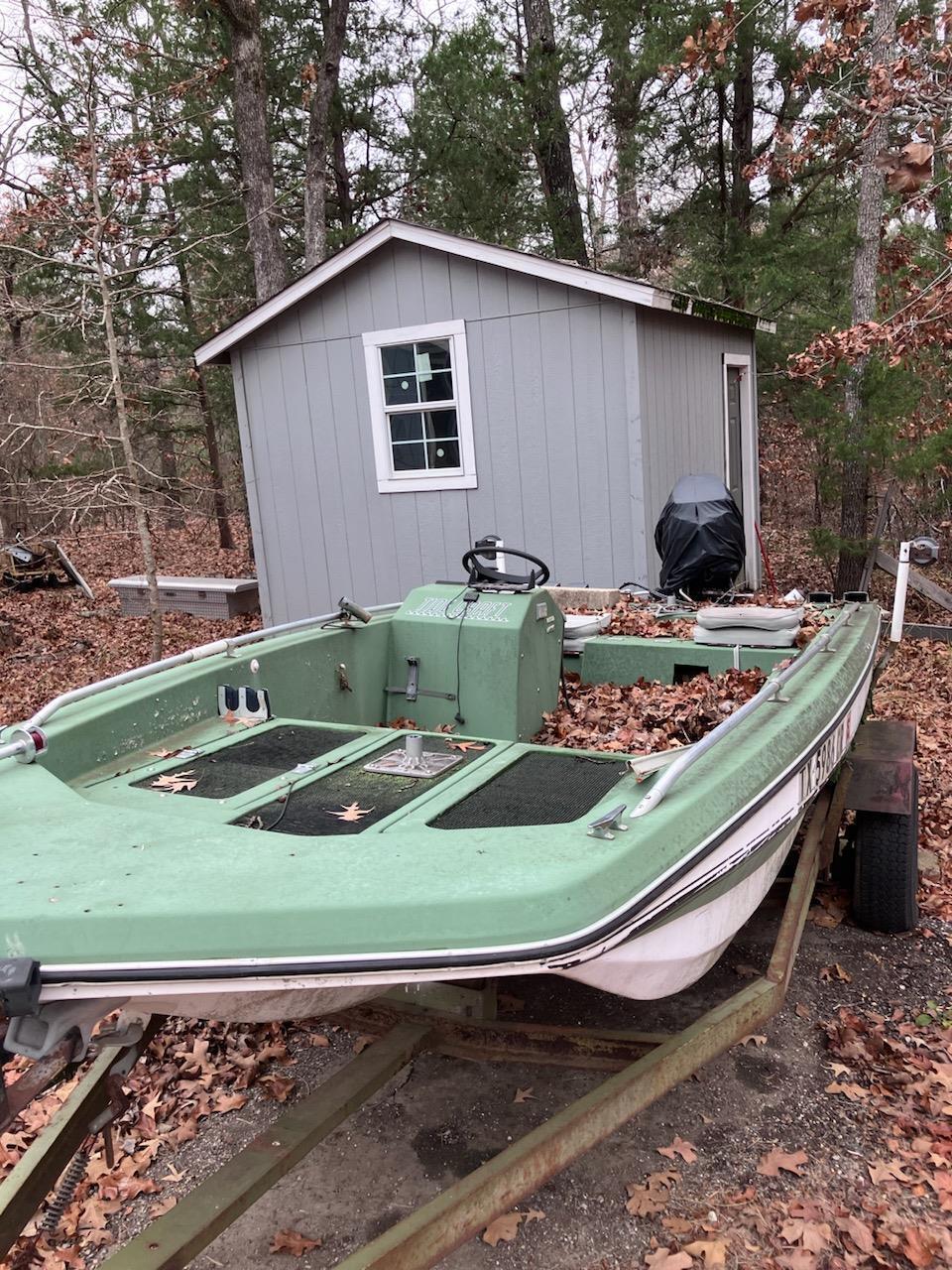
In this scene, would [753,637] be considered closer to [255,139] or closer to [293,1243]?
[293,1243]

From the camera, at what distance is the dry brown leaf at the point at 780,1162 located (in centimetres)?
281

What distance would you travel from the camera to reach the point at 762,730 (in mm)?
2928

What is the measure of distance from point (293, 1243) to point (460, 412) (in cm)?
675

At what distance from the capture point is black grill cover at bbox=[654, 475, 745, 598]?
5.56 meters

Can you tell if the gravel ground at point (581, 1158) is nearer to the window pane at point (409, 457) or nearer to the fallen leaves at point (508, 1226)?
the fallen leaves at point (508, 1226)

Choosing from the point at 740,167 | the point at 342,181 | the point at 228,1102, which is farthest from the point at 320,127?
the point at 228,1102

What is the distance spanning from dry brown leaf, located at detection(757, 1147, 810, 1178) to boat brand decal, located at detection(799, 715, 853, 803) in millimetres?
1047

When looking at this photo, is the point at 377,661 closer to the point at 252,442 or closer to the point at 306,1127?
the point at 306,1127

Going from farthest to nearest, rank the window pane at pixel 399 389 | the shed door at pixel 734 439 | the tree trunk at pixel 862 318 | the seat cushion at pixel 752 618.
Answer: the shed door at pixel 734 439
the tree trunk at pixel 862 318
the window pane at pixel 399 389
the seat cushion at pixel 752 618

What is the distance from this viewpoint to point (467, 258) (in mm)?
7969

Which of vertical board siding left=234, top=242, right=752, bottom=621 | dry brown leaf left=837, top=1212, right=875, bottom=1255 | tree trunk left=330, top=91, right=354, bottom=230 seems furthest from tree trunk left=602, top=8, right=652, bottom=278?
dry brown leaf left=837, top=1212, right=875, bottom=1255

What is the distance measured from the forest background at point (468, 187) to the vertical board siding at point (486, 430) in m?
1.07

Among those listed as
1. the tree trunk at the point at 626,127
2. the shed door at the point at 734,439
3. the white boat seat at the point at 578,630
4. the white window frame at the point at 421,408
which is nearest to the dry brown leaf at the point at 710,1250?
the white boat seat at the point at 578,630

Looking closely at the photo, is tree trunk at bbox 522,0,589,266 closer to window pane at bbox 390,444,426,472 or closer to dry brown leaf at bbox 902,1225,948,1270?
window pane at bbox 390,444,426,472
